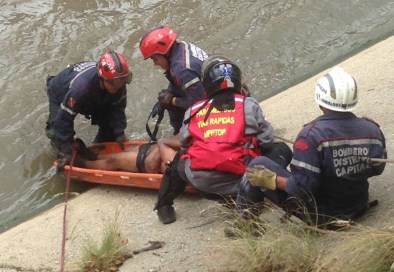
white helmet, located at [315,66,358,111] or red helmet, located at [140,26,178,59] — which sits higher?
white helmet, located at [315,66,358,111]

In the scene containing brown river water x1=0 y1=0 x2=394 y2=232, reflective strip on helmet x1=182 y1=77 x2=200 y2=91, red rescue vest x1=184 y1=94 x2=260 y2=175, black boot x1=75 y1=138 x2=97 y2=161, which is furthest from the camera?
brown river water x1=0 y1=0 x2=394 y2=232

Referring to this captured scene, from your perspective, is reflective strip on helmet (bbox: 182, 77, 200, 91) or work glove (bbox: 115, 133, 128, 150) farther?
work glove (bbox: 115, 133, 128, 150)

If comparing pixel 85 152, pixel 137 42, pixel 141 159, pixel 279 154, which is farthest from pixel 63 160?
pixel 137 42

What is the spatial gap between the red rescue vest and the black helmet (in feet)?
0.39

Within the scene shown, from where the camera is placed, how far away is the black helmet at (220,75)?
4953 mm

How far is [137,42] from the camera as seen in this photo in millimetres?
10023

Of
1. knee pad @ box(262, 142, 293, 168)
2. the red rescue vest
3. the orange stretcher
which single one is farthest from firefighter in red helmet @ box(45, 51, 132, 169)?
knee pad @ box(262, 142, 293, 168)

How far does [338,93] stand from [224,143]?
1.11 metres

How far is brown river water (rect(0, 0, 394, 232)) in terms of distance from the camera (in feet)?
26.3

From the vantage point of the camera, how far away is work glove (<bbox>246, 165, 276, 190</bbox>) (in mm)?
4379

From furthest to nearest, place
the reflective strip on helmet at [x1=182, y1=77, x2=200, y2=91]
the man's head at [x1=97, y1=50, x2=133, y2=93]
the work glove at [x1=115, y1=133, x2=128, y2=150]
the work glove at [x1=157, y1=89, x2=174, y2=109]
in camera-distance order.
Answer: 1. the work glove at [x1=115, y1=133, x2=128, y2=150]
2. the work glove at [x1=157, y1=89, x2=174, y2=109]
3. the man's head at [x1=97, y1=50, x2=133, y2=93]
4. the reflective strip on helmet at [x1=182, y1=77, x2=200, y2=91]

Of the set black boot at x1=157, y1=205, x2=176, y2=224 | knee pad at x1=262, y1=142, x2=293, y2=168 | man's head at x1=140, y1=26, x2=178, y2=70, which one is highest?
man's head at x1=140, y1=26, x2=178, y2=70

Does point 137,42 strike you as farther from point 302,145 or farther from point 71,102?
point 302,145

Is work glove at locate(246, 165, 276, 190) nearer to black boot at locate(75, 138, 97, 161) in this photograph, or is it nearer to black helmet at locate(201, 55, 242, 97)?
black helmet at locate(201, 55, 242, 97)
